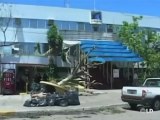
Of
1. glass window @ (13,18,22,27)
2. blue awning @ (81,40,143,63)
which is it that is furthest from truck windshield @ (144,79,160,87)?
glass window @ (13,18,22,27)

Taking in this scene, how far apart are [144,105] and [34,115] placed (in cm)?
594

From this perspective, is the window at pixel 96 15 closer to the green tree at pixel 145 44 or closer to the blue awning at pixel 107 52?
the green tree at pixel 145 44

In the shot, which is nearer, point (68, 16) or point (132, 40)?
point (132, 40)

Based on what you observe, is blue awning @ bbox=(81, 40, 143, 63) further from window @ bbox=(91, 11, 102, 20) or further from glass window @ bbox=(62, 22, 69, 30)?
window @ bbox=(91, 11, 102, 20)

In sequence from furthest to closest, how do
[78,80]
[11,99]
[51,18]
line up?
1. [51,18]
2. [78,80]
3. [11,99]

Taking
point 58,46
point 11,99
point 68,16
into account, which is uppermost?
point 68,16

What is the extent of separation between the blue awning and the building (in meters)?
4.62

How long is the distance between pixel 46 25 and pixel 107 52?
44.9 feet

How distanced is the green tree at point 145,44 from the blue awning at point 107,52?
50.2 inches

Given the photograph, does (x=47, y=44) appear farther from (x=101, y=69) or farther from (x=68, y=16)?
(x=101, y=69)

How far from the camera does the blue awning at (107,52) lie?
39000mm

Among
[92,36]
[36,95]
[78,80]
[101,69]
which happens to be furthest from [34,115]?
[92,36]

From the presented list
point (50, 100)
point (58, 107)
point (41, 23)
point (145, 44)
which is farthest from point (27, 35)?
point (58, 107)

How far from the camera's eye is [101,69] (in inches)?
1655
